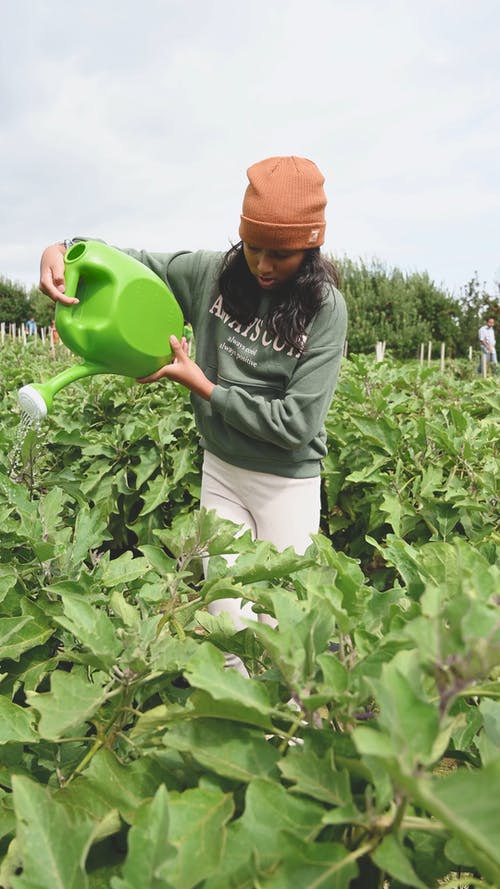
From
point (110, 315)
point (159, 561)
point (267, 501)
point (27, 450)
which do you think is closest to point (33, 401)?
point (27, 450)

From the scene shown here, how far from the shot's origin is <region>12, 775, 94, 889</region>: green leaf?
24.5 inches

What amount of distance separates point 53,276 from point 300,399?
2.81 feet

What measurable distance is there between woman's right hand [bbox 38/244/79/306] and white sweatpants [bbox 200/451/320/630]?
31.8 inches

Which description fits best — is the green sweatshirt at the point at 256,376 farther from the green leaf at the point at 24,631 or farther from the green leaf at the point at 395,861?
the green leaf at the point at 395,861

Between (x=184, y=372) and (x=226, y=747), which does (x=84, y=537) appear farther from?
(x=184, y=372)

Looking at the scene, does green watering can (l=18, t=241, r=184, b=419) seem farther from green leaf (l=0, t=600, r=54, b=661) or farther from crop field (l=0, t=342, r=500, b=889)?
green leaf (l=0, t=600, r=54, b=661)

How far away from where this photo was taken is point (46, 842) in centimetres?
65

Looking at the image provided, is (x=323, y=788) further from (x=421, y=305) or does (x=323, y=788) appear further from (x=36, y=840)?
(x=421, y=305)

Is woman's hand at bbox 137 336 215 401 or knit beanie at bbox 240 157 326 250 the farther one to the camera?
woman's hand at bbox 137 336 215 401

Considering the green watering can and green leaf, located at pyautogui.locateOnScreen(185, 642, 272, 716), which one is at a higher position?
the green watering can

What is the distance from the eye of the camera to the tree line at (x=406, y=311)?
3042cm

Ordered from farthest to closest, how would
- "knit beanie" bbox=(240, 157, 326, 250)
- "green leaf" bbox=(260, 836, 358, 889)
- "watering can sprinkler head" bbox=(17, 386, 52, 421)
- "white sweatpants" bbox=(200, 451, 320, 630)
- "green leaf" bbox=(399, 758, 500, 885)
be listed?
"white sweatpants" bbox=(200, 451, 320, 630) < "knit beanie" bbox=(240, 157, 326, 250) < "watering can sprinkler head" bbox=(17, 386, 52, 421) < "green leaf" bbox=(260, 836, 358, 889) < "green leaf" bbox=(399, 758, 500, 885)

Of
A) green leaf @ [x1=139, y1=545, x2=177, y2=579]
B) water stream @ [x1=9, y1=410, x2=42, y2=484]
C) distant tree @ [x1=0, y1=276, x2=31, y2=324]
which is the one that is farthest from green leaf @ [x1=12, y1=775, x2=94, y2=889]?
distant tree @ [x1=0, y1=276, x2=31, y2=324]

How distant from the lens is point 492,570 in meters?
0.82
